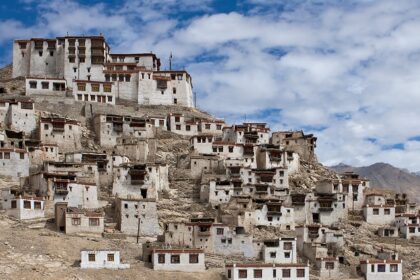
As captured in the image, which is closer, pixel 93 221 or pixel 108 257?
pixel 108 257

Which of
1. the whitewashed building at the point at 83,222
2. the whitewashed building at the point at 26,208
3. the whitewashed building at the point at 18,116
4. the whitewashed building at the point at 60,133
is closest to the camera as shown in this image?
the whitewashed building at the point at 83,222

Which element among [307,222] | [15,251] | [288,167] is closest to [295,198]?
[307,222]

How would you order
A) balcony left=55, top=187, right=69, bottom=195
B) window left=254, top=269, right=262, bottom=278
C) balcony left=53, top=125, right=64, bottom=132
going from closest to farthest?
window left=254, top=269, right=262, bottom=278
balcony left=55, top=187, right=69, bottom=195
balcony left=53, top=125, right=64, bottom=132

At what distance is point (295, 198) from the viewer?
68.7m

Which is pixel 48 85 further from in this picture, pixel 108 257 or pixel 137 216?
pixel 108 257

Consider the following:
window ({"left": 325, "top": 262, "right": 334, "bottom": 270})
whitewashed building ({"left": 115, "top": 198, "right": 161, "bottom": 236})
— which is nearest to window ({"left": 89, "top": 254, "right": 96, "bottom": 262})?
whitewashed building ({"left": 115, "top": 198, "right": 161, "bottom": 236})

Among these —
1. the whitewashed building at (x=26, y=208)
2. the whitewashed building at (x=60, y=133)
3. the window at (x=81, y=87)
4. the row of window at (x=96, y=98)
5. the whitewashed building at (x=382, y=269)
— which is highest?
the window at (x=81, y=87)

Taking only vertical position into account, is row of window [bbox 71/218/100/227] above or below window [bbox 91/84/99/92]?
below

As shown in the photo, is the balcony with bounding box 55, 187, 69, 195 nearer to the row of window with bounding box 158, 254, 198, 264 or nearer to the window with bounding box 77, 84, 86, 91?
the row of window with bounding box 158, 254, 198, 264

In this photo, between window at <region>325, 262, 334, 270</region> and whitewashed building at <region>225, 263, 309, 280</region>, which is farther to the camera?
window at <region>325, 262, 334, 270</region>

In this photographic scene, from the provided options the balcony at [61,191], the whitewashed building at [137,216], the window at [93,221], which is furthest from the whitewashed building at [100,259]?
the balcony at [61,191]

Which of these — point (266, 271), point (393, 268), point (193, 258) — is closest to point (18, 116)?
point (193, 258)

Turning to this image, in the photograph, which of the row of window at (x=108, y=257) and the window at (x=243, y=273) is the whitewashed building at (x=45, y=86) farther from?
the window at (x=243, y=273)

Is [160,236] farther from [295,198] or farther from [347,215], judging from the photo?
[347,215]
